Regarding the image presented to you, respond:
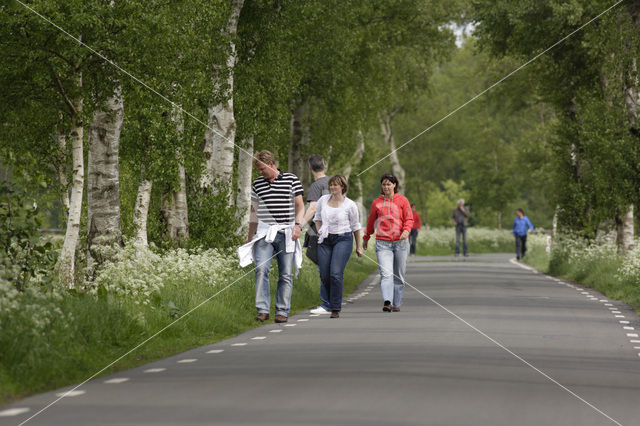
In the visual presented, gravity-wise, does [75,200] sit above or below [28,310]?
above

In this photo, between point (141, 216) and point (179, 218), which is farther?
point (179, 218)

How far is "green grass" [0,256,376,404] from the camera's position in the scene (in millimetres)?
10336

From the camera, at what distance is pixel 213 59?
25.5 m

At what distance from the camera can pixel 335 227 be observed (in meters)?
17.3

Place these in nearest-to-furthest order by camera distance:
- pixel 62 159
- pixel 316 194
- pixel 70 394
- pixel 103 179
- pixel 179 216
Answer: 1. pixel 70 394
2. pixel 316 194
3. pixel 103 179
4. pixel 179 216
5. pixel 62 159

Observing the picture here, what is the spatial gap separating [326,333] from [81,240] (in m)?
8.97

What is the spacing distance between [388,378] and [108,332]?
11.1 feet

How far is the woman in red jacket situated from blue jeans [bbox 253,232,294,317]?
2.15m

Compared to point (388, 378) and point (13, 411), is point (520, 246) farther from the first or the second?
point (13, 411)

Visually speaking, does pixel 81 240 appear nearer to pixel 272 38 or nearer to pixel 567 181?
pixel 272 38

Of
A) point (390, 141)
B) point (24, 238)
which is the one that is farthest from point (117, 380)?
point (390, 141)

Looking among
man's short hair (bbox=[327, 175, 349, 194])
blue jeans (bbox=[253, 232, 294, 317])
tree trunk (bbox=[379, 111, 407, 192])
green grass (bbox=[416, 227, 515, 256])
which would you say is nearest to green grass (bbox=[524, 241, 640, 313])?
man's short hair (bbox=[327, 175, 349, 194])

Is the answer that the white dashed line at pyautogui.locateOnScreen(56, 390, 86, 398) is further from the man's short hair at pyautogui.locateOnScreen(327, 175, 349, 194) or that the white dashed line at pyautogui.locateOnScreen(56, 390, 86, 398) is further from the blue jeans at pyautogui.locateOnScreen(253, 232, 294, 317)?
the man's short hair at pyautogui.locateOnScreen(327, 175, 349, 194)

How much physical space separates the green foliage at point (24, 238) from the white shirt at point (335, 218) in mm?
4751
